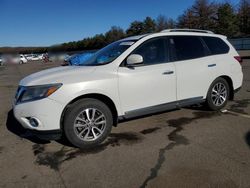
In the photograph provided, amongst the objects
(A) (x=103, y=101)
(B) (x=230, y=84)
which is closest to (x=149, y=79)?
(A) (x=103, y=101)

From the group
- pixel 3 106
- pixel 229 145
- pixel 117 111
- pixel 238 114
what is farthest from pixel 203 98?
pixel 3 106

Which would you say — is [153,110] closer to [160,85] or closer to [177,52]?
Answer: [160,85]

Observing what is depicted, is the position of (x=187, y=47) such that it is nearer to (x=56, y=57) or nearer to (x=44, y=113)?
(x=44, y=113)

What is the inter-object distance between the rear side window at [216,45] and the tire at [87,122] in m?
2.76

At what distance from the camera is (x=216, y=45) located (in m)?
5.89

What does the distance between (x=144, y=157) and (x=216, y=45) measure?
3.31 m

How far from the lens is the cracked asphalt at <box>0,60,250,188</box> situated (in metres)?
3.29

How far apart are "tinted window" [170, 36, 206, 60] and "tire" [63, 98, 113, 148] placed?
1.88 meters

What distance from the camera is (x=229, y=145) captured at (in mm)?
4160

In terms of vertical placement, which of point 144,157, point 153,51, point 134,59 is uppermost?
point 153,51

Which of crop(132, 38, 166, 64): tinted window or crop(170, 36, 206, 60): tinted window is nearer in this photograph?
crop(132, 38, 166, 64): tinted window

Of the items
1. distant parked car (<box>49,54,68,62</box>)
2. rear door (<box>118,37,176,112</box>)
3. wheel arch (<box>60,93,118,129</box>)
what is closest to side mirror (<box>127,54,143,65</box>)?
rear door (<box>118,37,176,112</box>)

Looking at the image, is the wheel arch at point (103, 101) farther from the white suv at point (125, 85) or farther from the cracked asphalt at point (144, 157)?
the cracked asphalt at point (144, 157)

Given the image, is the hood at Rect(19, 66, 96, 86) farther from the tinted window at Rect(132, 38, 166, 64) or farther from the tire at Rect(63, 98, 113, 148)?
the tinted window at Rect(132, 38, 166, 64)
